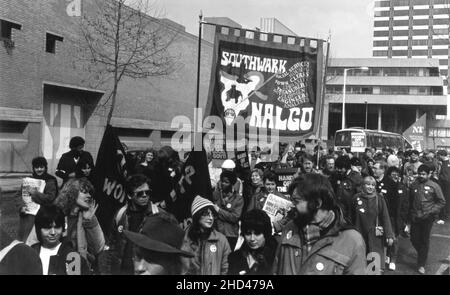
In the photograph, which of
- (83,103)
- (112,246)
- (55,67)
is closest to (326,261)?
(112,246)

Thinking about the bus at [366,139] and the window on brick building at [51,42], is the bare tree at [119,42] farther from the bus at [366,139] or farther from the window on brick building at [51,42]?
the bus at [366,139]

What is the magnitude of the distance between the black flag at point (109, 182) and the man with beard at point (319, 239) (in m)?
1.85

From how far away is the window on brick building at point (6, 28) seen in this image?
1413 cm

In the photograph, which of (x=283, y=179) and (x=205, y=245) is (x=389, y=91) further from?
(x=205, y=245)

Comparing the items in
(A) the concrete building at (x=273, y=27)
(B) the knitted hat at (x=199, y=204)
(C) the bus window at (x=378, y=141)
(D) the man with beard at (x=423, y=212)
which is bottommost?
(D) the man with beard at (x=423, y=212)

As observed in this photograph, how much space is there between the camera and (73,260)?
316 cm

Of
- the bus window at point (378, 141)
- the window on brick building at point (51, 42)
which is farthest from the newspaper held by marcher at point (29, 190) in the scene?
the bus window at point (378, 141)

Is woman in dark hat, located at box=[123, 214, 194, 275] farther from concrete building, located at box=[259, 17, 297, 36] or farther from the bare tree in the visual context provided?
the bare tree

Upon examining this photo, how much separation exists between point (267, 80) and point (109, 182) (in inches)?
81.8

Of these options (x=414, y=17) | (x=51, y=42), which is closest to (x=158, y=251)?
(x=51, y=42)

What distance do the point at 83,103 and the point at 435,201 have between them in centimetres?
1405

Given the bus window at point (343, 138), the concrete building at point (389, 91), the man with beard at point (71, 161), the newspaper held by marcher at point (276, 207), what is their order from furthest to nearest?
the concrete building at point (389, 91), the bus window at point (343, 138), the man with beard at point (71, 161), the newspaper held by marcher at point (276, 207)

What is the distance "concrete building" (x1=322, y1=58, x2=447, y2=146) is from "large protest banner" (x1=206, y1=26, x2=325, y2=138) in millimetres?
48307
